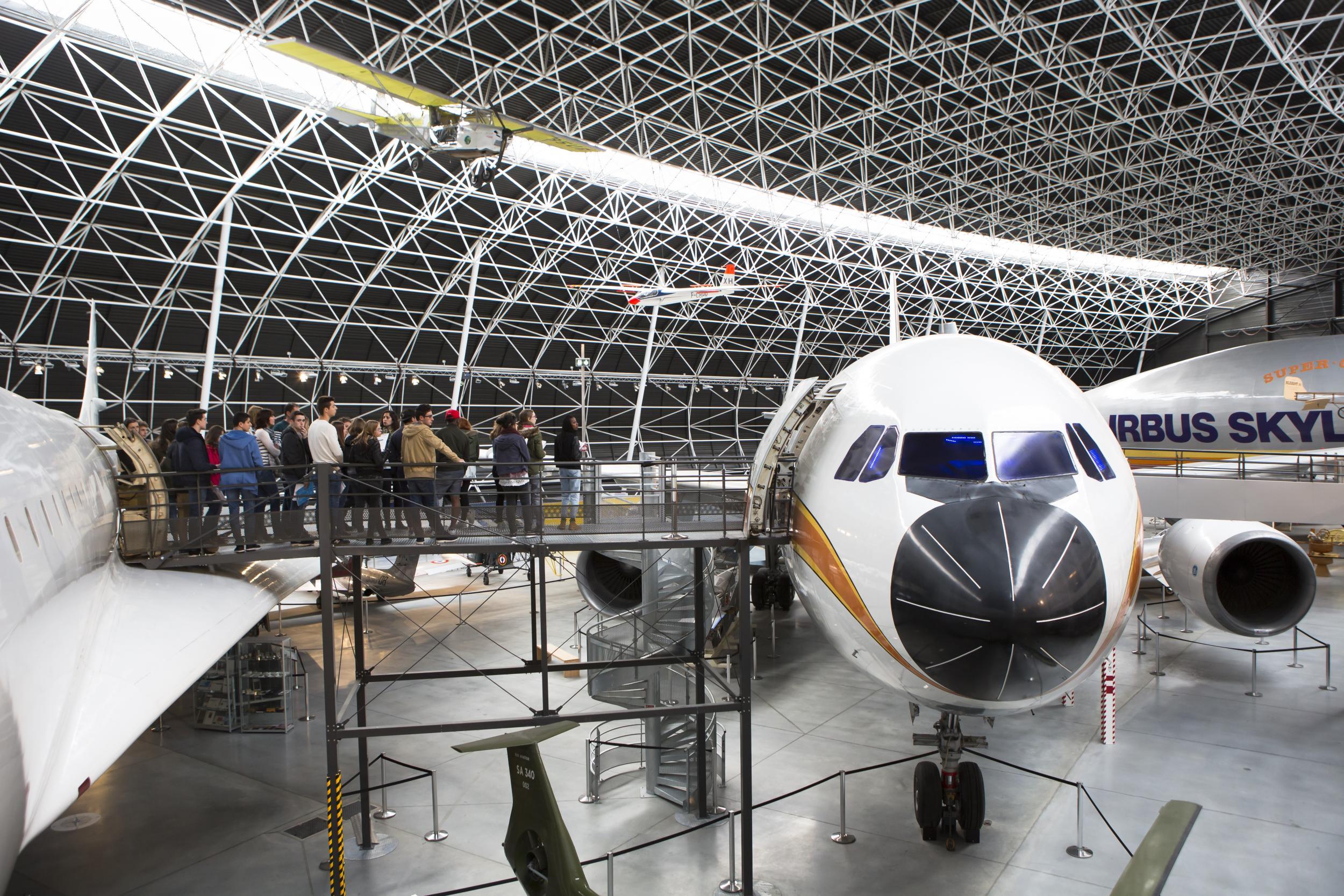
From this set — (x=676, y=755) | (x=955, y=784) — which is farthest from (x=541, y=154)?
(x=955, y=784)

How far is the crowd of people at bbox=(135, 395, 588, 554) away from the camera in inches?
443

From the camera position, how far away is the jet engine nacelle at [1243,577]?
15.4m

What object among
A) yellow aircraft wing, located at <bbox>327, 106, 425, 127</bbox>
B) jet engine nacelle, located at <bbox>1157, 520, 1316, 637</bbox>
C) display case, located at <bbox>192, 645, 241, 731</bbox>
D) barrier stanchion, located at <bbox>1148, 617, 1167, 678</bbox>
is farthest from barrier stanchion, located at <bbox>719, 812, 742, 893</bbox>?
yellow aircraft wing, located at <bbox>327, 106, 425, 127</bbox>

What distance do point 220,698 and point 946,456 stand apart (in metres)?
15.6

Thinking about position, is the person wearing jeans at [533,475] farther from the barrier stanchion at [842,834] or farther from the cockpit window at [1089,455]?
the cockpit window at [1089,455]

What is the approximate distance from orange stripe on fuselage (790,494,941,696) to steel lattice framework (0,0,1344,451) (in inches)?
716

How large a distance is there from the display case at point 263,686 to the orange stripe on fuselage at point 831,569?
12.1 metres

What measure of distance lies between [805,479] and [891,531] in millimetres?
2048

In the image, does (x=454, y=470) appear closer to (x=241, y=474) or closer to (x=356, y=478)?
(x=356, y=478)

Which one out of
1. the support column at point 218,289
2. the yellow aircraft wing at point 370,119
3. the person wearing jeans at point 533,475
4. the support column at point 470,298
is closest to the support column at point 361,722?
the person wearing jeans at point 533,475

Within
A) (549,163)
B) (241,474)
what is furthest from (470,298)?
(241,474)

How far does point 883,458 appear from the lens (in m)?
8.49

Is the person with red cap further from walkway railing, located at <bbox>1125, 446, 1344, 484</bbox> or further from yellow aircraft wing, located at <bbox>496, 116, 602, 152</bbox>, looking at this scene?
yellow aircraft wing, located at <bbox>496, 116, 602, 152</bbox>

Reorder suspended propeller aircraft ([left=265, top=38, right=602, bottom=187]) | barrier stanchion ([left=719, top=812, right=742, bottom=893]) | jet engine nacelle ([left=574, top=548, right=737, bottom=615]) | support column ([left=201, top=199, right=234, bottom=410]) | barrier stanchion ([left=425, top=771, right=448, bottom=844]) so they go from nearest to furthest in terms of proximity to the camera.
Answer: barrier stanchion ([left=719, top=812, right=742, bottom=893])
barrier stanchion ([left=425, top=771, right=448, bottom=844])
jet engine nacelle ([left=574, top=548, right=737, bottom=615])
suspended propeller aircraft ([left=265, top=38, right=602, bottom=187])
support column ([left=201, top=199, right=234, bottom=410])
